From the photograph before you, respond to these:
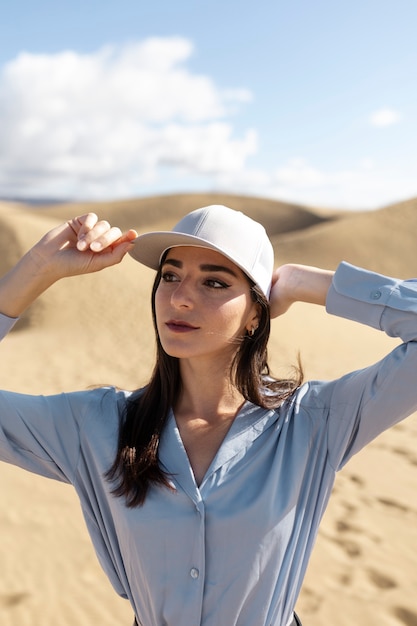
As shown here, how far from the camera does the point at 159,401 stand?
2.11 meters

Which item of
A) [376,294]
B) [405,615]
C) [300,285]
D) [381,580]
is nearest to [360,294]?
[376,294]

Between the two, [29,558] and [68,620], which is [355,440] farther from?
[29,558]

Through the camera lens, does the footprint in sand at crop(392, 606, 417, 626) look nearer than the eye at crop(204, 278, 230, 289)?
No

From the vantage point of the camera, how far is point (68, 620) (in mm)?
4008

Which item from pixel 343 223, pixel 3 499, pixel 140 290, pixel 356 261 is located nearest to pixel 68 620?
pixel 3 499

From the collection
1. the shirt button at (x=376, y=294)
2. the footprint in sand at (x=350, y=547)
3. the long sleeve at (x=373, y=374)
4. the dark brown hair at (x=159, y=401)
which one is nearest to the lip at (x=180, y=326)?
the dark brown hair at (x=159, y=401)

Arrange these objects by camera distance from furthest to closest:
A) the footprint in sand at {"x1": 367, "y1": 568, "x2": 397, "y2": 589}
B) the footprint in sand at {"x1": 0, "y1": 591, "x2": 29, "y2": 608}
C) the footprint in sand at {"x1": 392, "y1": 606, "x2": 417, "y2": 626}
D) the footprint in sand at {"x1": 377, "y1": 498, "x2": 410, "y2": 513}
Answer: the footprint in sand at {"x1": 377, "y1": 498, "x2": 410, "y2": 513} < the footprint in sand at {"x1": 367, "y1": 568, "x2": 397, "y2": 589} < the footprint in sand at {"x1": 0, "y1": 591, "x2": 29, "y2": 608} < the footprint in sand at {"x1": 392, "y1": 606, "x2": 417, "y2": 626}

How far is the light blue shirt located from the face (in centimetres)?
27

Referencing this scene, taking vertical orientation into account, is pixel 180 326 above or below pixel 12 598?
above

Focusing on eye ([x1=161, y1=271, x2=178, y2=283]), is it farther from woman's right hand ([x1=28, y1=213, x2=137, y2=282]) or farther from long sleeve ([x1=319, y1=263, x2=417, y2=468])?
A: long sleeve ([x1=319, y1=263, x2=417, y2=468])

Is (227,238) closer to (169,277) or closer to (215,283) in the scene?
(215,283)

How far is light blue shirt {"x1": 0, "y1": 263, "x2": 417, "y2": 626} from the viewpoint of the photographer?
1.75 metres

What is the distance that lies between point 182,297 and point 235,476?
58 cm

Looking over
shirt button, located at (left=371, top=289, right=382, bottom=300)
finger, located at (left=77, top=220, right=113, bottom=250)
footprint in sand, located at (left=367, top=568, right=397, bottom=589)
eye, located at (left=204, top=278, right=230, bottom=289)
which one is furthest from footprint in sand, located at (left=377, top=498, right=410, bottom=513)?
finger, located at (left=77, top=220, right=113, bottom=250)
